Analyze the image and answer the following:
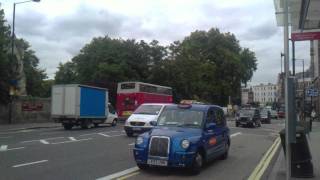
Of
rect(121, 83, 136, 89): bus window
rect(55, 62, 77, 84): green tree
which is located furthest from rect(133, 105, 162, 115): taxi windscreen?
rect(55, 62, 77, 84): green tree

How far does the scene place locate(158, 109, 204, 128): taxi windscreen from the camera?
14077 mm

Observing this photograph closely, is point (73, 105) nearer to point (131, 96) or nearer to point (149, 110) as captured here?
point (149, 110)

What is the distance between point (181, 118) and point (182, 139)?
158 centimetres

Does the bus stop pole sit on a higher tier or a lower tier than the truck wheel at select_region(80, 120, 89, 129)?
higher

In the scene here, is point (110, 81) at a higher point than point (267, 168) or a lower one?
higher

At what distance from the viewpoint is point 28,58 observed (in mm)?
90250

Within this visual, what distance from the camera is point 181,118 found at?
46.9ft

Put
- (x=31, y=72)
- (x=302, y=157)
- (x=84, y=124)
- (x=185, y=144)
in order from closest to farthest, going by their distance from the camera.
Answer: (x=302, y=157) < (x=185, y=144) < (x=84, y=124) < (x=31, y=72)

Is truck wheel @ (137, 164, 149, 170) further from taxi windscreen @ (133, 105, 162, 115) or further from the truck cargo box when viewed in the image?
the truck cargo box

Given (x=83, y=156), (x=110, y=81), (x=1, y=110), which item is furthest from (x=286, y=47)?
(x=110, y=81)

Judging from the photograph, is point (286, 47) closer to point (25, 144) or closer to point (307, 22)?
point (307, 22)

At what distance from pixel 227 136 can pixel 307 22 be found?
4.35 metres

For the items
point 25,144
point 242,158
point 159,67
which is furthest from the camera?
point 159,67

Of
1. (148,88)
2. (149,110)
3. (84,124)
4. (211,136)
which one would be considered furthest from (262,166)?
(148,88)
